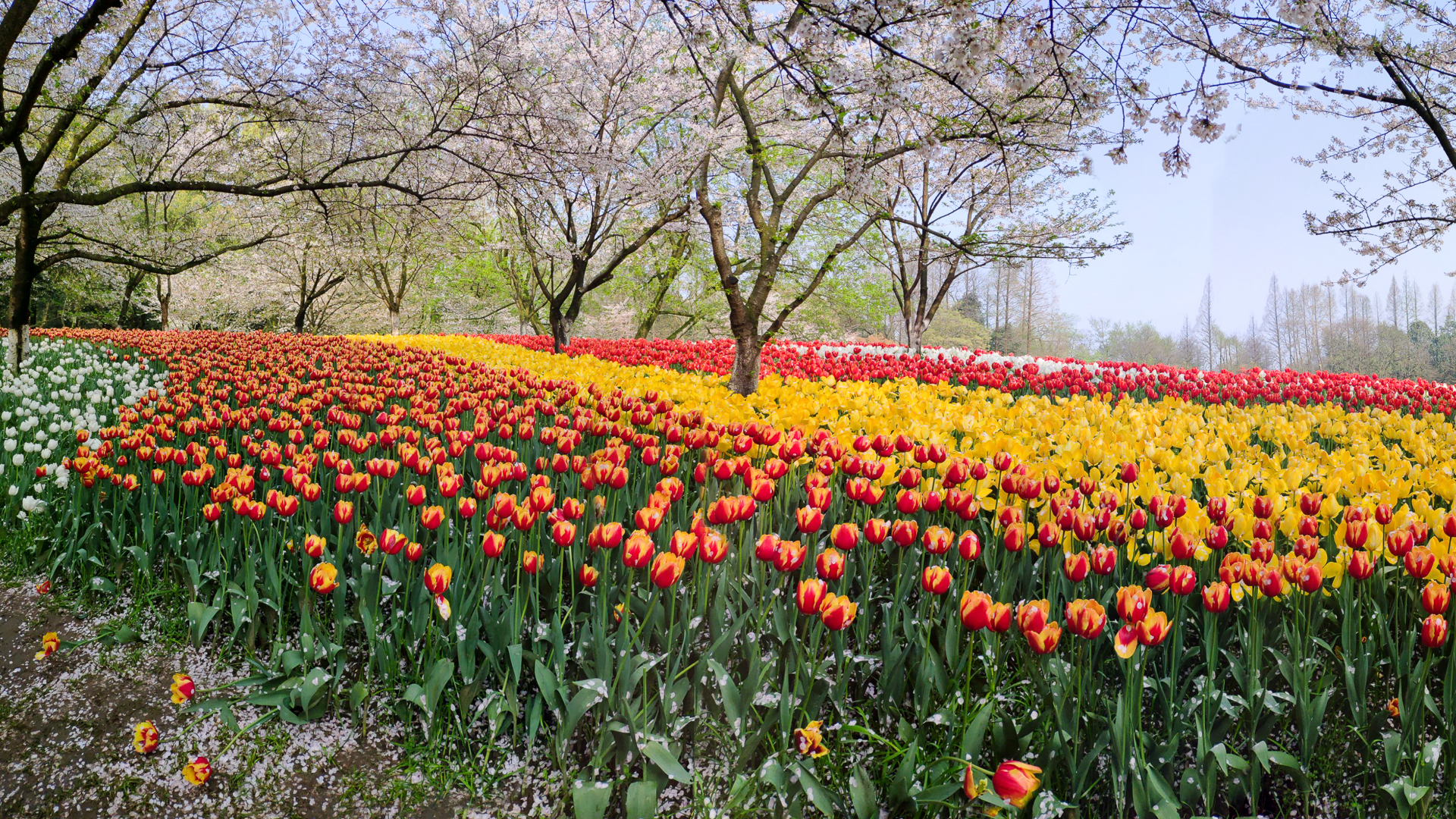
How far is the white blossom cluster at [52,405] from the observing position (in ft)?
13.3

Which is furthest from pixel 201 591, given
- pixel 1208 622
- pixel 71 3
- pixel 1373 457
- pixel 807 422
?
pixel 71 3

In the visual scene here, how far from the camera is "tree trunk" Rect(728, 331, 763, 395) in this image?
7566 mm

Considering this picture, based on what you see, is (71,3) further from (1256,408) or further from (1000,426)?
(1256,408)

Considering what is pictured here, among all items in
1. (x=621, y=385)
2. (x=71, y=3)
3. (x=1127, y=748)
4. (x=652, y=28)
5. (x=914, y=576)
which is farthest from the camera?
(x=652, y=28)

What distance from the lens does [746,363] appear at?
762cm

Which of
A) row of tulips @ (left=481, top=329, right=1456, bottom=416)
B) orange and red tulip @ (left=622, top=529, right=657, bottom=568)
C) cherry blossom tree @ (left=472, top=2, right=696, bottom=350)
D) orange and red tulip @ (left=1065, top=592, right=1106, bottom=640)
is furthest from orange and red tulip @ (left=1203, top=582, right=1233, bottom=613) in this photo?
row of tulips @ (left=481, top=329, right=1456, bottom=416)

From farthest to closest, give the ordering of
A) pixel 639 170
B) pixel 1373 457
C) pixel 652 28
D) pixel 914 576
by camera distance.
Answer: pixel 652 28, pixel 639 170, pixel 1373 457, pixel 914 576

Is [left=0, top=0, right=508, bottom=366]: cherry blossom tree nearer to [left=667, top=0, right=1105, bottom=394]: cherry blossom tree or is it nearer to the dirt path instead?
[left=667, top=0, right=1105, bottom=394]: cherry blossom tree

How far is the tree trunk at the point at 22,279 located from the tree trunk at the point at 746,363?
9.02 metres

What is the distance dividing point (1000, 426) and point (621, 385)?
11.9ft

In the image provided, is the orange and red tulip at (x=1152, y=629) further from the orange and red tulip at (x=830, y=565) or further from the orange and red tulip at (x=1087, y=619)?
the orange and red tulip at (x=830, y=565)

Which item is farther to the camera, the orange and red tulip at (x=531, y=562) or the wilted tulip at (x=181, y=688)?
the wilted tulip at (x=181, y=688)

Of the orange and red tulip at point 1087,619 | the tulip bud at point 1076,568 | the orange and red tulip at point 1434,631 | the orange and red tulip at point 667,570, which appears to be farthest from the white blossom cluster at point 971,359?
the orange and red tulip at point 667,570

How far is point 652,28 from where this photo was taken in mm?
12797
